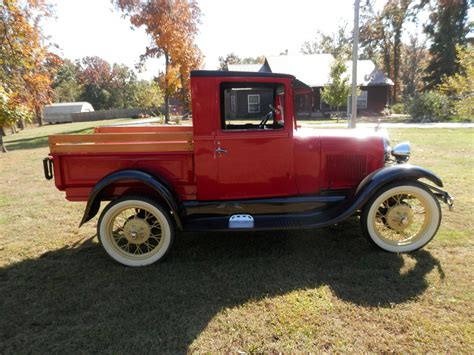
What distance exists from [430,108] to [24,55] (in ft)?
74.1

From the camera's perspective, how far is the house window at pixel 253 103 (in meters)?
3.87

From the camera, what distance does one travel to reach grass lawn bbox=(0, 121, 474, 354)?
2414 millimetres

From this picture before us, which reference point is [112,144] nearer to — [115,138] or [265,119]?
[115,138]

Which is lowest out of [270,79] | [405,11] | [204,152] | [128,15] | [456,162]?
[456,162]

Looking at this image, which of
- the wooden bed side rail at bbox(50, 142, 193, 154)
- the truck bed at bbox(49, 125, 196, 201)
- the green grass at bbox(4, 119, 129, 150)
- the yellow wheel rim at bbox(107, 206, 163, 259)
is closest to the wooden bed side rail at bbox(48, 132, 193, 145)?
the truck bed at bbox(49, 125, 196, 201)

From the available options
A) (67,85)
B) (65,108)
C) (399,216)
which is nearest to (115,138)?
(399,216)

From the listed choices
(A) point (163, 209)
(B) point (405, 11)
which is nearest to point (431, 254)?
(A) point (163, 209)

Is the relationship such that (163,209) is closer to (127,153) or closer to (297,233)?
(127,153)

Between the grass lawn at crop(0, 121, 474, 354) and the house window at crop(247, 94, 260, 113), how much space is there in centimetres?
161

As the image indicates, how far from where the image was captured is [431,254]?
3527mm

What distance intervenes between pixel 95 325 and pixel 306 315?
5.66 feet

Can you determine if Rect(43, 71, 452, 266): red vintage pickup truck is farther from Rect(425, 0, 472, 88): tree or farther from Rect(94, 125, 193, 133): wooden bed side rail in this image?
Rect(425, 0, 472, 88): tree

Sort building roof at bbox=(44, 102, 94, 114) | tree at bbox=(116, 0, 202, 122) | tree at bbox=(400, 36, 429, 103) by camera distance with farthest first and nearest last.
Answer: tree at bbox=(400, 36, 429, 103) < building roof at bbox=(44, 102, 94, 114) < tree at bbox=(116, 0, 202, 122)

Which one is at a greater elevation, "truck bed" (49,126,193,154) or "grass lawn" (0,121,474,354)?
"truck bed" (49,126,193,154)
